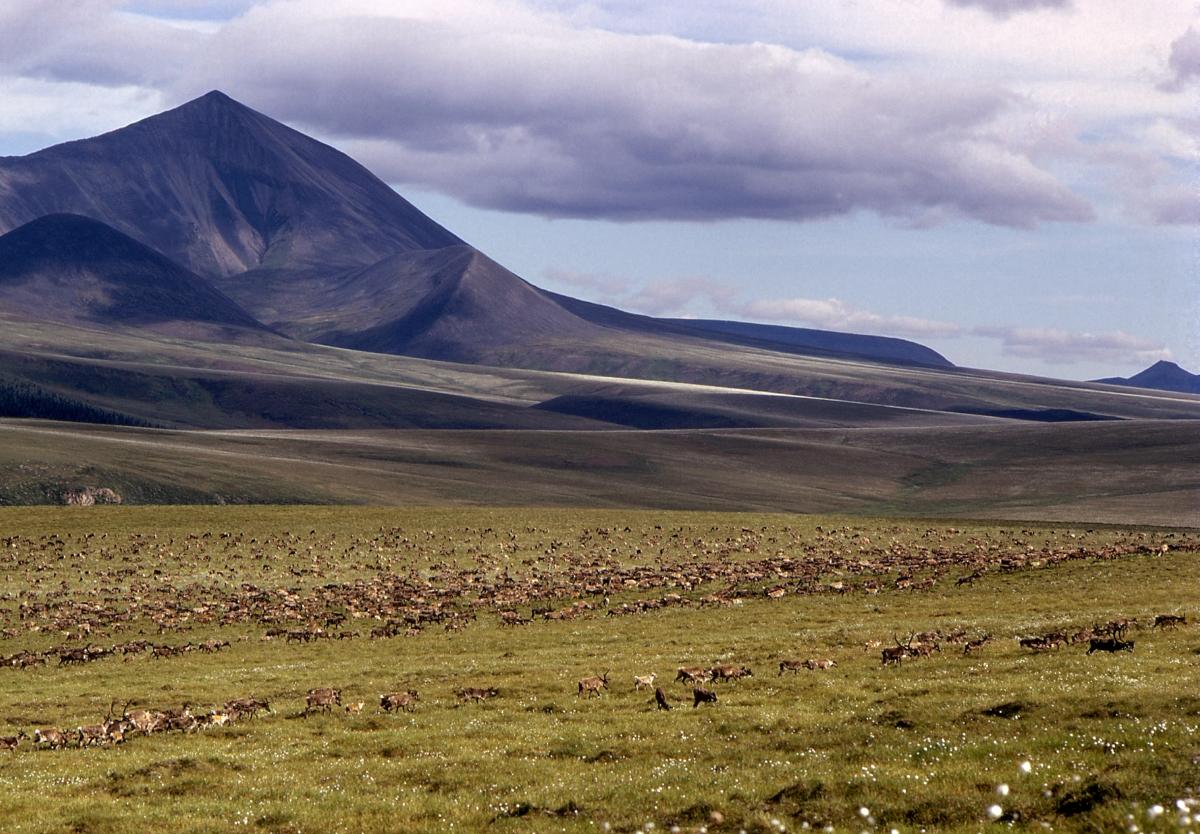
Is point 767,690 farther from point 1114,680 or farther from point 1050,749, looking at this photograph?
point 1050,749

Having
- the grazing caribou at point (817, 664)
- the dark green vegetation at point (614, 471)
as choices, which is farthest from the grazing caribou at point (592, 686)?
the dark green vegetation at point (614, 471)

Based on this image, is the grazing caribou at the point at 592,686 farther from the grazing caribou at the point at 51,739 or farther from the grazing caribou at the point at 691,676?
the grazing caribou at the point at 51,739

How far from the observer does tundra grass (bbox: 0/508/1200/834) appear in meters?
17.6

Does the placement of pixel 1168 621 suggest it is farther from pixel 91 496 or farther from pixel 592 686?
pixel 91 496

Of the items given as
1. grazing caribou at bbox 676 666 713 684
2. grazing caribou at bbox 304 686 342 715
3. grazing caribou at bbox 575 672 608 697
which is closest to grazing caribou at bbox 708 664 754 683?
grazing caribou at bbox 676 666 713 684

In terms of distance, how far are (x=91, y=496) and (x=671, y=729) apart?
9838cm

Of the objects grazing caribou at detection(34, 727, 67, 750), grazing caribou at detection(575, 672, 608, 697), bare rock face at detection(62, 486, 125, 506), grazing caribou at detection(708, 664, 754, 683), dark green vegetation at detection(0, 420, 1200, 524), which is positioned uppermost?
grazing caribou at detection(708, 664, 754, 683)

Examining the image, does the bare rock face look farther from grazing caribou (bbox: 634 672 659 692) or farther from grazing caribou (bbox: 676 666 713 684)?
grazing caribou (bbox: 676 666 713 684)

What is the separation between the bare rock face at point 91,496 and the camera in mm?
109350

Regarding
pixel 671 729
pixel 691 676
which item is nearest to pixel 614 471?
pixel 691 676

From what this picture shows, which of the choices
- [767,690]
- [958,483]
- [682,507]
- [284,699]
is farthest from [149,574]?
[958,483]

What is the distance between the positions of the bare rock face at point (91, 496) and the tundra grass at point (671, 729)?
60.9 metres

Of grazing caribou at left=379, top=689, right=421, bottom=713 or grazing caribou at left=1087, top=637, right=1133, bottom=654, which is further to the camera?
grazing caribou at left=1087, top=637, right=1133, bottom=654

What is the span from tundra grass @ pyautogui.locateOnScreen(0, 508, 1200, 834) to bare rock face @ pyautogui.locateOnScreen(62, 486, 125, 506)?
60874 mm
